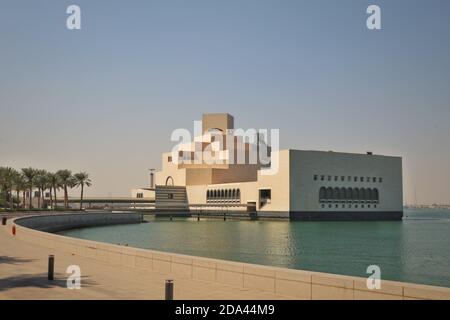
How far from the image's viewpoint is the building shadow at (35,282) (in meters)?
14.7

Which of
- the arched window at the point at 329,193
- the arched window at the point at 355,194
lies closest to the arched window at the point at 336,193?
the arched window at the point at 329,193

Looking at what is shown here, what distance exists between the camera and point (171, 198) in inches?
5605

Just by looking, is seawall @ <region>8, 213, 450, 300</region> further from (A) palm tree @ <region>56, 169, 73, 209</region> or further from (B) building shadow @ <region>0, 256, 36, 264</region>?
(A) palm tree @ <region>56, 169, 73, 209</region>

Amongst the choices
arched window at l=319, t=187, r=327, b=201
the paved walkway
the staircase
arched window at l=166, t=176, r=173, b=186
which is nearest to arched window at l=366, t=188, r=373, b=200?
arched window at l=319, t=187, r=327, b=201

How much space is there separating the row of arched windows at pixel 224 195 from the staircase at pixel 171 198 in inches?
294

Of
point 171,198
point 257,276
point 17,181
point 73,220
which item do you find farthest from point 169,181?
point 257,276

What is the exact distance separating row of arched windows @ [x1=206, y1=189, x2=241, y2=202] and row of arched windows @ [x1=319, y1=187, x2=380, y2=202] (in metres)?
21.6

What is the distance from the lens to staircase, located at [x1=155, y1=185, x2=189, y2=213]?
139 m

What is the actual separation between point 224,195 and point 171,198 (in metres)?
19.3

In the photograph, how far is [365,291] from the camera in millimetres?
11602

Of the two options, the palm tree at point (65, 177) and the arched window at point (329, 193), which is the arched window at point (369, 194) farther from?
the palm tree at point (65, 177)

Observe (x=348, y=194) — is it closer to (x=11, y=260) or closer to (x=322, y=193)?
(x=322, y=193)
